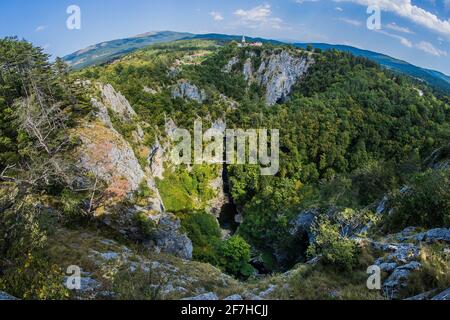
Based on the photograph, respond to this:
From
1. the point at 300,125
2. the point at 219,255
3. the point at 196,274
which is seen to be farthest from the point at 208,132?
the point at 196,274

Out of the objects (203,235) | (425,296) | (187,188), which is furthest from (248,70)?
(425,296)

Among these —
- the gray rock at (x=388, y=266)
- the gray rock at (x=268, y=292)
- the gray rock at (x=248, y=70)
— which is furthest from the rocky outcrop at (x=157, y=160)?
the gray rock at (x=248, y=70)

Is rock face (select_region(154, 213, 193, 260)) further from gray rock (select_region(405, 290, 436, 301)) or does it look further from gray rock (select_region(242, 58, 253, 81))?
gray rock (select_region(242, 58, 253, 81))

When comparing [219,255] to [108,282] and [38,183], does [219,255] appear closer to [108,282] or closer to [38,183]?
[38,183]

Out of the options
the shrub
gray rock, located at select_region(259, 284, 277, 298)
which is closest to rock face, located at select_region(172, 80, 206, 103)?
the shrub
